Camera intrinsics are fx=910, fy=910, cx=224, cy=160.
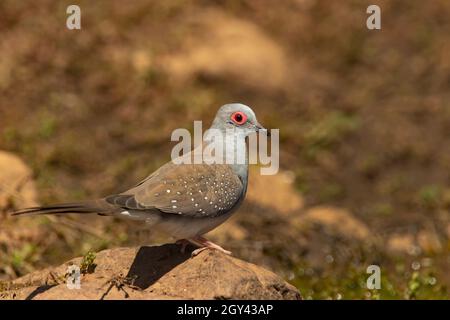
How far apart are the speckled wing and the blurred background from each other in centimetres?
238

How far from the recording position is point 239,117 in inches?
298

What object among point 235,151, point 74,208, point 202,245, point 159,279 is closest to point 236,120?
point 235,151

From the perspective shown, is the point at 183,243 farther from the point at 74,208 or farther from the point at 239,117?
the point at 239,117

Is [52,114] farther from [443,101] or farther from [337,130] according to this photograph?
[443,101]

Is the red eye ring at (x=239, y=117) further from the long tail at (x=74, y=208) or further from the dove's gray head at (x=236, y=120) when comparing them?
the long tail at (x=74, y=208)

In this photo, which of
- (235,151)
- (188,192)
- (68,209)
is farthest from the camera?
(235,151)

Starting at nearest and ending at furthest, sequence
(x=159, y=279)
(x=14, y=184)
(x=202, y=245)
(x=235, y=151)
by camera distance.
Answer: (x=159, y=279)
(x=202, y=245)
(x=235, y=151)
(x=14, y=184)

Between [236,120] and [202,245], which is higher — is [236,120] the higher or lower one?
the higher one

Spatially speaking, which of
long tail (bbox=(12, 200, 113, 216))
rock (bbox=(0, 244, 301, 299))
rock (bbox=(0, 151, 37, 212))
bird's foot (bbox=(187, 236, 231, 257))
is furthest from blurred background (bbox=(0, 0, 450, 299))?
long tail (bbox=(12, 200, 113, 216))

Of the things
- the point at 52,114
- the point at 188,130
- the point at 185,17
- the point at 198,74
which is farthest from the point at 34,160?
the point at 185,17

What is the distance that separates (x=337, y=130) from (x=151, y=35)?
3.38 meters

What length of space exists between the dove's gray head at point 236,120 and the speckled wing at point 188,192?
0.47 metres

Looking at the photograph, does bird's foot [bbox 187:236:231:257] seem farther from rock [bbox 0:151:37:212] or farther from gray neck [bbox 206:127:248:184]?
rock [bbox 0:151:37:212]

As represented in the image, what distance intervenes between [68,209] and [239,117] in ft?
6.18
